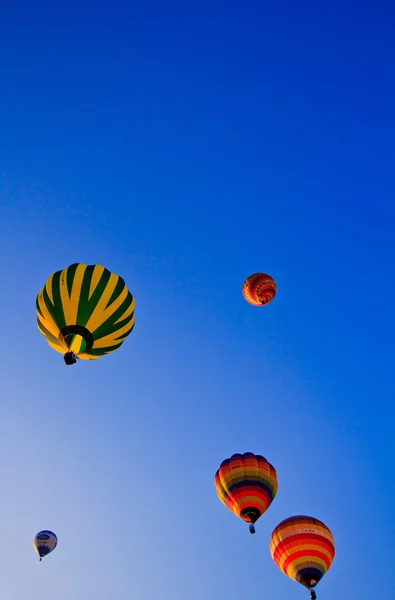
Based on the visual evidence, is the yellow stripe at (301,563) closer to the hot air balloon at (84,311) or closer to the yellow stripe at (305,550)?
the yellow stripe at (305,550)

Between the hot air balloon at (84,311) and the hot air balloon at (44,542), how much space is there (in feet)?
43.5

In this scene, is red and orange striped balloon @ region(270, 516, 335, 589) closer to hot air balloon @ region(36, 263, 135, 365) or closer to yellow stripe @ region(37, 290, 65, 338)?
hot air balloon @ region(36, 263, 135, 365)

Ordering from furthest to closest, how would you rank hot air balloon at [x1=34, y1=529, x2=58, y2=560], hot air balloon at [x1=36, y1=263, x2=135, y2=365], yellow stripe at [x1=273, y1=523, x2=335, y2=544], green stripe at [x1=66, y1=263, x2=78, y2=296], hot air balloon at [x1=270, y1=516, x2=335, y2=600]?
hot air balloon at [x1=34, y1=529, x2=58, y2=560], yellow stripe at [x1=273, y1=523, x2=335, y2=544], hot air balloon at [x1=270, y1=516, x2=335, y2=600], green stripe at [x1=66, y1=263, x2=78, y2=296], hot air balloon at [x1=36, y1=263, x2=135, y2=365]

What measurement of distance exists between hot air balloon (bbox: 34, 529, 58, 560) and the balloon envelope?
1020 centimetres

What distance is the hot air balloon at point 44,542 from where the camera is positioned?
21.5 m

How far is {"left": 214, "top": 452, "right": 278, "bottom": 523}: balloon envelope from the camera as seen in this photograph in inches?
589

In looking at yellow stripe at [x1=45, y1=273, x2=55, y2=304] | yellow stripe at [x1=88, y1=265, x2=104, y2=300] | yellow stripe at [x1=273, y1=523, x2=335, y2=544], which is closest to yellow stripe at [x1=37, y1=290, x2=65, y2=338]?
yellow stripe at [x1=45, y1=273, x2=55, y2=304]

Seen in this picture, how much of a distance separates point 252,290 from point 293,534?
10.7 m

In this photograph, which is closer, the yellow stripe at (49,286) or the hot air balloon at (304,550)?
the yellow stripe at (49,286)

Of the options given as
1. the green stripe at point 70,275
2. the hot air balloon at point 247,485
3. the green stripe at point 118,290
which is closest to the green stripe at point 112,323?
the green stripe at point 118,290

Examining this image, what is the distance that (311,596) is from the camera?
44.1ft

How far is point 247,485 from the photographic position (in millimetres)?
15211

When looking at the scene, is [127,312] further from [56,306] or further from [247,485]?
[247,485]

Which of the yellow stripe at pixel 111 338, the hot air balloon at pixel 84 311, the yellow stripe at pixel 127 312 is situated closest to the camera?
the hot air balloon at pixel 84 311
